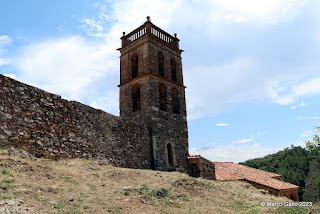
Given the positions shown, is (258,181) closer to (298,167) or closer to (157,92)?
(157,92)

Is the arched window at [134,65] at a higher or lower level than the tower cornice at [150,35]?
lower

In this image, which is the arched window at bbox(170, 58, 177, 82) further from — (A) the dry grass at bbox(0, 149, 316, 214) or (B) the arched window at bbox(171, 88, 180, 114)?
(A) the dry grass at bbox(0, 149, 316, 214)

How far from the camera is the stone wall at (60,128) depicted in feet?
24.6

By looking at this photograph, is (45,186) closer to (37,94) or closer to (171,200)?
(171,200)

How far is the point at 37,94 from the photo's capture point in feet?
27.6

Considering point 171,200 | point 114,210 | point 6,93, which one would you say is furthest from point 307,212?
point 6,93

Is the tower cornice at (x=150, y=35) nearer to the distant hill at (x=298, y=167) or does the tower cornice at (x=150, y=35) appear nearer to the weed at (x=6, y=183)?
the weed at (x=6, y=183)

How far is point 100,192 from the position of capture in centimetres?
612

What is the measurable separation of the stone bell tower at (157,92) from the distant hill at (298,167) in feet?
133

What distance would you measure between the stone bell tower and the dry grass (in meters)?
5.50

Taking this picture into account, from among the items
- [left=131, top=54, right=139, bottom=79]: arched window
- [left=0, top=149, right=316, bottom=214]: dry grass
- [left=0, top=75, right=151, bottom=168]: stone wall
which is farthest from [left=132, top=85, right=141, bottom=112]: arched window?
[left=0, top=149, right=316, bottom=214]: dry grass

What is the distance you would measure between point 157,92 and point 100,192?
31.4 feet

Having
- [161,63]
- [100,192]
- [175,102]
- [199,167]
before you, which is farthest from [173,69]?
[100,192]

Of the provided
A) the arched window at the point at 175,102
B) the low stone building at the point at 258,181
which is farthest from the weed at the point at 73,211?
the low stone building at the point at 258,181
